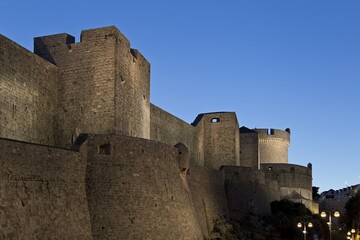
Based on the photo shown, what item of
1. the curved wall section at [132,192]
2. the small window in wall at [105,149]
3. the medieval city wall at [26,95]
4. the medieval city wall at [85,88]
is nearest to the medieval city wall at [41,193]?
the curved wall section at [132,192]

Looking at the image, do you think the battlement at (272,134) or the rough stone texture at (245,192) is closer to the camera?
the rough stone texture at (245,192)

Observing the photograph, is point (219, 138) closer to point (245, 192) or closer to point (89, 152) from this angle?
point (245, 192)

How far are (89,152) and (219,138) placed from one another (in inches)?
1010

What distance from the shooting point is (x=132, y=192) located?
19.9 metres

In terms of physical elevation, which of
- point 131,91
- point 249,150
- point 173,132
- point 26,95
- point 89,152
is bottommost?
point 89,152

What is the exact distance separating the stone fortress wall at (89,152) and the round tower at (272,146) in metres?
33.8

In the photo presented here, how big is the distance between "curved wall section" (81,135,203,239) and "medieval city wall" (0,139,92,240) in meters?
0.64

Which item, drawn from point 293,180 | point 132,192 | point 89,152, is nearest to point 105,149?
point 89,152

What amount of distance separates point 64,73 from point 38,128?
304 cm

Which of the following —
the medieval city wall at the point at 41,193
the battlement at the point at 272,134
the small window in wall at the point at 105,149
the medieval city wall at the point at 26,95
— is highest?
the battlement at the point at 272,134

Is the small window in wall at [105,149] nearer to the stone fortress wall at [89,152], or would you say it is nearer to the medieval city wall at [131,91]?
the stone fortress wall at [89,152]

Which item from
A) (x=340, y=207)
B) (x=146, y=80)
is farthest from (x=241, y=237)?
(x=340, y=207)

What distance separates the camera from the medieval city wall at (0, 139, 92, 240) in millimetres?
14867

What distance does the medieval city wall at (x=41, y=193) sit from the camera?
14867 mm
